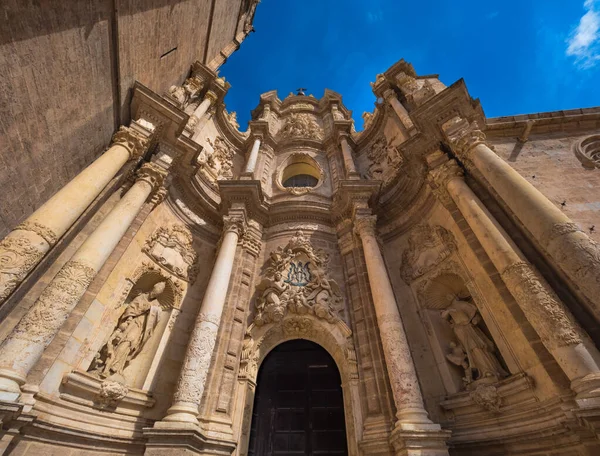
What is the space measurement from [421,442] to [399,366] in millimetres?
1419

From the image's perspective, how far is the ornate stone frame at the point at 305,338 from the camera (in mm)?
6633

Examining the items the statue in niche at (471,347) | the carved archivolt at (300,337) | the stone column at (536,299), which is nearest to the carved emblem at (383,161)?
the stone column at (536,299)

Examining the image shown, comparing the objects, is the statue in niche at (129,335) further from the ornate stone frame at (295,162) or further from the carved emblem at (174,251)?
the ornate stone frame at (295,162)

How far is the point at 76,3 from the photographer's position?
596cm

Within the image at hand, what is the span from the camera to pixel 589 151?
7957 millimetres

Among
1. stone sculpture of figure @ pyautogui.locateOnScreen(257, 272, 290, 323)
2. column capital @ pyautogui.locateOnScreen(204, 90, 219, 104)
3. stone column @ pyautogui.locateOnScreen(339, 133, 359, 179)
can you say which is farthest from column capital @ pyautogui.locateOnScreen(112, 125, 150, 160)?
stone column @ pyautogui.locateOnScreen(339, 133, 359, 179)

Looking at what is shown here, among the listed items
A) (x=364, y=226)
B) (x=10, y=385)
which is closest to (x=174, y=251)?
(x=10, y=385)

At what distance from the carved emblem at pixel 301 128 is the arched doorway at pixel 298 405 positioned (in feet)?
36.8

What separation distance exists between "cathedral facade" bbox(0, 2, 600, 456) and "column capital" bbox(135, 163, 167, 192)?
0.07 metres

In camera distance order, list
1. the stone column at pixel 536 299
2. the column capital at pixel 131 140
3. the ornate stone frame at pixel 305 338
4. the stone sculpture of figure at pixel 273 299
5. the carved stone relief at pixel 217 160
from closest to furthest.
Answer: the stone column at pixel 536 299, the ornate stone frame at pixel 305 338, the column capital at pixel 131 140, the stone sculpture of figure at pixel 273 299, the carved stone relief at pixel 217 160

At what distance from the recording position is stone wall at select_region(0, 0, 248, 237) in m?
5.36

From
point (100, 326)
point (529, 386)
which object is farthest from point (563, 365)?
point (100, 326)

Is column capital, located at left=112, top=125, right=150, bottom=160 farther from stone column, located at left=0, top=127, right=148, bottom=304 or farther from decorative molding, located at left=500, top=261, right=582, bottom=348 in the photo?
decorative molding, located at left=500, top=261, right=582, bottom=348

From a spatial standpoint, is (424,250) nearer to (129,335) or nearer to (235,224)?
(235,224)
